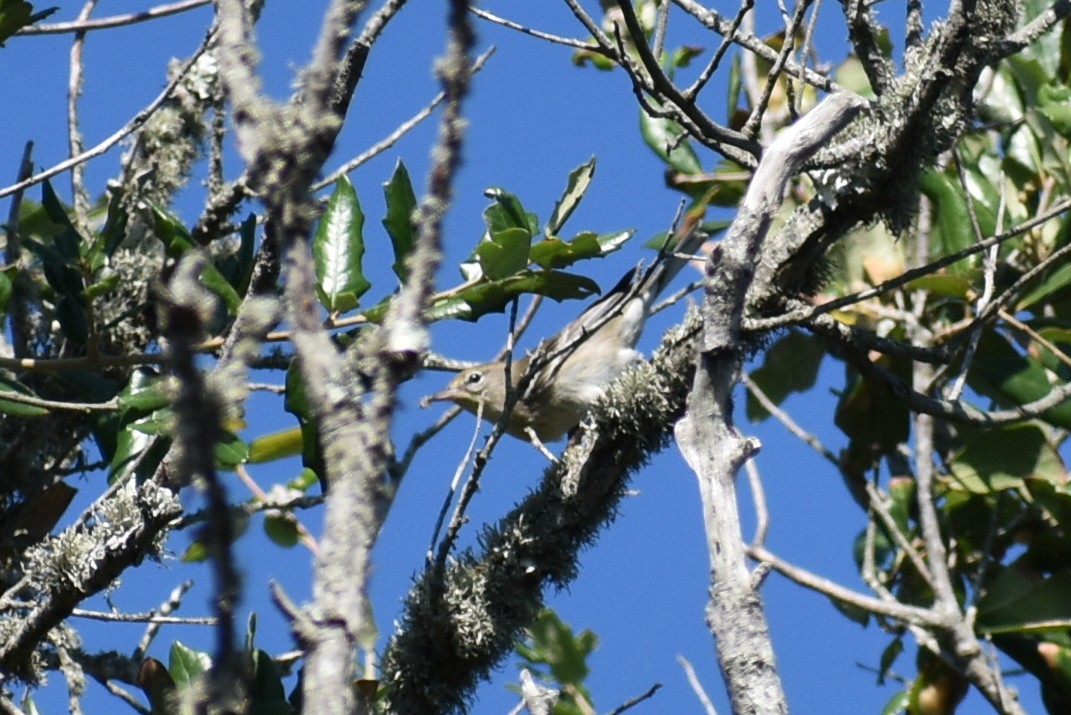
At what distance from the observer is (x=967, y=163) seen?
4441 mm

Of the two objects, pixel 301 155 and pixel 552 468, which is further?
pixel 552 468

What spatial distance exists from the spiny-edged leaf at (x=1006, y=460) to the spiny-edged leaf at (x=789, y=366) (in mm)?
499

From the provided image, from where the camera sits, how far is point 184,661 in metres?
2.72

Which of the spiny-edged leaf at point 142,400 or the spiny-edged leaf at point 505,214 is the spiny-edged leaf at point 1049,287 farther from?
the spiny-edged leaf at point 142,400

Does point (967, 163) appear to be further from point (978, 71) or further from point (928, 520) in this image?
point (978, 71)

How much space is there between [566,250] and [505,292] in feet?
0.52

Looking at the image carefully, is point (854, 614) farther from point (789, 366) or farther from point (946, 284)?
point (946, 284)

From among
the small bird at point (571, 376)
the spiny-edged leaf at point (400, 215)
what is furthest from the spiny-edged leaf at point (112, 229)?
the small bird at point (571, 376)

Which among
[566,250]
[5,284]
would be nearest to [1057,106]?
[566,250]

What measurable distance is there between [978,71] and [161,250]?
222cm

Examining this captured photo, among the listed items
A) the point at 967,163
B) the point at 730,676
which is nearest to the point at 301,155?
the point at 730,676

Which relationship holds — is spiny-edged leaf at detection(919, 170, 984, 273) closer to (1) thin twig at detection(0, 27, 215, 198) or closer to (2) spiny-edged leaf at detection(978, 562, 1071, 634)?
(2) spiny-edged leaf at detection(978, 562, 1071, 634)

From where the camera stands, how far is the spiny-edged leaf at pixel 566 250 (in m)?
2.84

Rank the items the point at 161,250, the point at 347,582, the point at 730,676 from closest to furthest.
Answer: the point at 347,582, the point at 730,676, the point at 161,250
